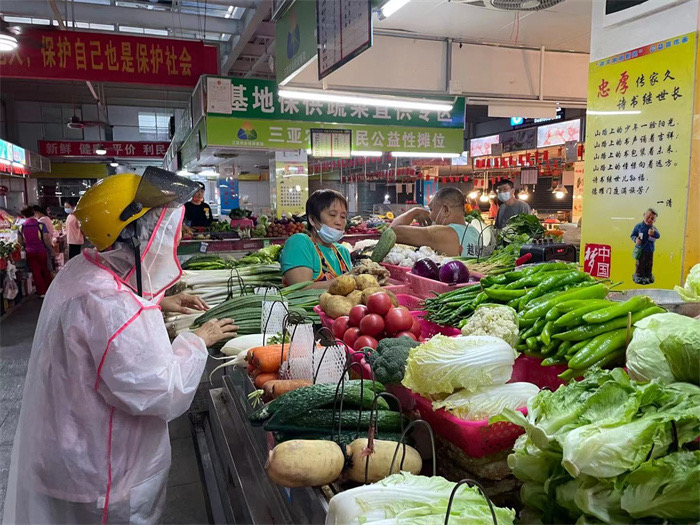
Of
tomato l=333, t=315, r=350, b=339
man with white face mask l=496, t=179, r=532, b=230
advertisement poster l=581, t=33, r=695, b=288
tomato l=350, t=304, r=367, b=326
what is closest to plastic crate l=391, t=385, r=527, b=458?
tomato l=350, t=304, r=367, b=326

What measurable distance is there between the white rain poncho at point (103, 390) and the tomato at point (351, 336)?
0.73 metres

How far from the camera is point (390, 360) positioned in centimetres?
188

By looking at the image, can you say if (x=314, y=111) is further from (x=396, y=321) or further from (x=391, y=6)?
(x=396, y=321)

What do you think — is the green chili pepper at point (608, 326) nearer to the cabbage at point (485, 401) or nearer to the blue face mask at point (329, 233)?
the cabbage at point (485, 401)

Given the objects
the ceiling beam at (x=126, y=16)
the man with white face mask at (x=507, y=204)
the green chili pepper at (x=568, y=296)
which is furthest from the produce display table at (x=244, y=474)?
the ceiling beam at (x=126, y=16)

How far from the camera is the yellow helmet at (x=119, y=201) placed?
78.7 inches

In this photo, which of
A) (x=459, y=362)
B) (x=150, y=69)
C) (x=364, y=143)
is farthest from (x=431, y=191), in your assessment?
(x=459, y=362)

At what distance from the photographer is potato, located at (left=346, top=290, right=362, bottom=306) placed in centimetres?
300

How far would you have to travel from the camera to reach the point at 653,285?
3.30m

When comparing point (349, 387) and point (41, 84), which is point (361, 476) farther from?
point (41, 84)

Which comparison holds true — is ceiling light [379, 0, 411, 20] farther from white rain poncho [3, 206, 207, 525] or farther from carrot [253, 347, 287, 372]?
carrot [253, 347, 287, 372]

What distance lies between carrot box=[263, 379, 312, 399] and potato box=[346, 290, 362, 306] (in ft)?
3.26

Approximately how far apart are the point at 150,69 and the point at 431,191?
1757 centimetres

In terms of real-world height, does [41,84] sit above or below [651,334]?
above
